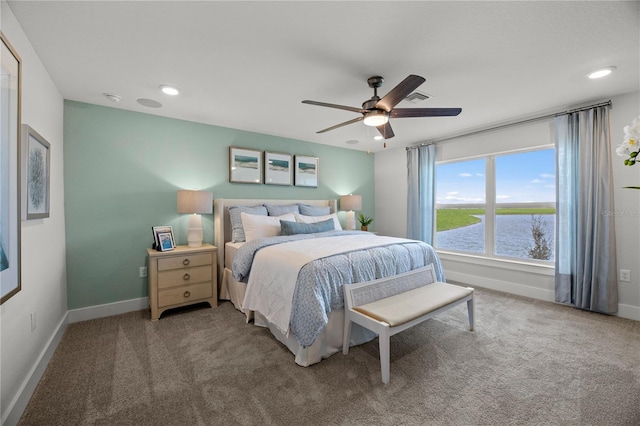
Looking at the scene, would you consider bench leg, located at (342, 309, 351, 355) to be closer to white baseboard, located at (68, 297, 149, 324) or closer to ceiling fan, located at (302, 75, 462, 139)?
ceiling fan, located at (302, 75, 462, 139)

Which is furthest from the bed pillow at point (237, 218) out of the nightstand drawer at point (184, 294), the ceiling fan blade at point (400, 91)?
the ceiling fan blade at point (400, 91)

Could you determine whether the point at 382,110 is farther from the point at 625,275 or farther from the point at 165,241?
the point at 625,275

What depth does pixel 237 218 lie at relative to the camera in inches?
138

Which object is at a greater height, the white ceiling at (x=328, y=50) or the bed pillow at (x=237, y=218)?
the white ceiling at (x=328, y=50)

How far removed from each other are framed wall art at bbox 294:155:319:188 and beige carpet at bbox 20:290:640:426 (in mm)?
2481

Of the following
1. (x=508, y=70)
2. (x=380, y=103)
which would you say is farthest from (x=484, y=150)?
(x=380, y=103)

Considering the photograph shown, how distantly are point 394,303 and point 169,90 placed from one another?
9.27ft

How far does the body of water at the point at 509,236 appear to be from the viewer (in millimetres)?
3656

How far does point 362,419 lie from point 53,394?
75.8 inches

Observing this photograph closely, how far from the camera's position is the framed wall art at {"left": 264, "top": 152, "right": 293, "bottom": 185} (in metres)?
4.15

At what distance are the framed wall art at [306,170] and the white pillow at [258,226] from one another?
45.3 inches

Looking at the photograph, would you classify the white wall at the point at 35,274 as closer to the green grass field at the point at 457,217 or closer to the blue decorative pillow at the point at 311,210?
the blue decorative pillow at the point at 311,210

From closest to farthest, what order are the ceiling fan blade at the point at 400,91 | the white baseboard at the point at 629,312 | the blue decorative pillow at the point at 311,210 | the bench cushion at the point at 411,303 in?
the ceiling fan blade at the point at 400,91, the bench cushion at the point at 411,303, the white baseboard at the point at 629,312, the blue decorative pillow at the point at 311,210

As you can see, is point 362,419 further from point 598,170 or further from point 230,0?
point 598,170
